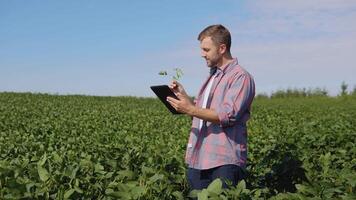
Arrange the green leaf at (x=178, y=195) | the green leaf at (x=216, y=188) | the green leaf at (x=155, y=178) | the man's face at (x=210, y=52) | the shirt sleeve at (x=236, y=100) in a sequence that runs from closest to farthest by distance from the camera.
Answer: the green leaf at (x=216, y=188) < the green leaf at (x=178, y=195) < the green leaf at (x=155, y=178) < the shirt sleeve at (x=236, y=100) < the man's face at (x=210, y=52)

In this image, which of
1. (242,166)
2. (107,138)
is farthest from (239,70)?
(107,138)

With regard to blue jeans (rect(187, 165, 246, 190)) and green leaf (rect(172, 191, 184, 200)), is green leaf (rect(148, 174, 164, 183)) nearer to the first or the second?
green leaf (rect(172, 191, 184, 200))

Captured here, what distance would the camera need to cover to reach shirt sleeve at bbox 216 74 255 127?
165 inches

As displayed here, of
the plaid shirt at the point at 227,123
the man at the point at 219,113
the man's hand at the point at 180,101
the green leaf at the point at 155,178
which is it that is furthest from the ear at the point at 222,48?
the green leaf at the point at 155,178

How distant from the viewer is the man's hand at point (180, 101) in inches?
166

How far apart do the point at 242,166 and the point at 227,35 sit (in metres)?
0.97

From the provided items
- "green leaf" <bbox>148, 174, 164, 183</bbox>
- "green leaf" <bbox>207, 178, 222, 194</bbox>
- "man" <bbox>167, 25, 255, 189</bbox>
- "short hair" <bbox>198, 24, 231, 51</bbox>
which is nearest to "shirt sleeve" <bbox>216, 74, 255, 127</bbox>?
"man" <bbox>167, 25, 255, 189</bbox>

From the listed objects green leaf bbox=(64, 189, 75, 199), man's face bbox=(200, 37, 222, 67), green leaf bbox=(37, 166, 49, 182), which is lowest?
green leaf bbox=(64, 189, 75, 199)

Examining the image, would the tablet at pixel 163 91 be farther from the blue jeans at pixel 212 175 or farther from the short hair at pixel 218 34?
the blue jeans at pixel 212 175

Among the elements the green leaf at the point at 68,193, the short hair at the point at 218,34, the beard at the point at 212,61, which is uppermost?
the short hair at the point at 218,34

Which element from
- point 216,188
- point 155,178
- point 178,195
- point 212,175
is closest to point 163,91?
point 212,175

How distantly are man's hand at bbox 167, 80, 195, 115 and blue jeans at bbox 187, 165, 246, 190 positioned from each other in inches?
20.2

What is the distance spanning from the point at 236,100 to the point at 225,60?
1.11ft

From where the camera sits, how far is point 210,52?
4320 millimetres
